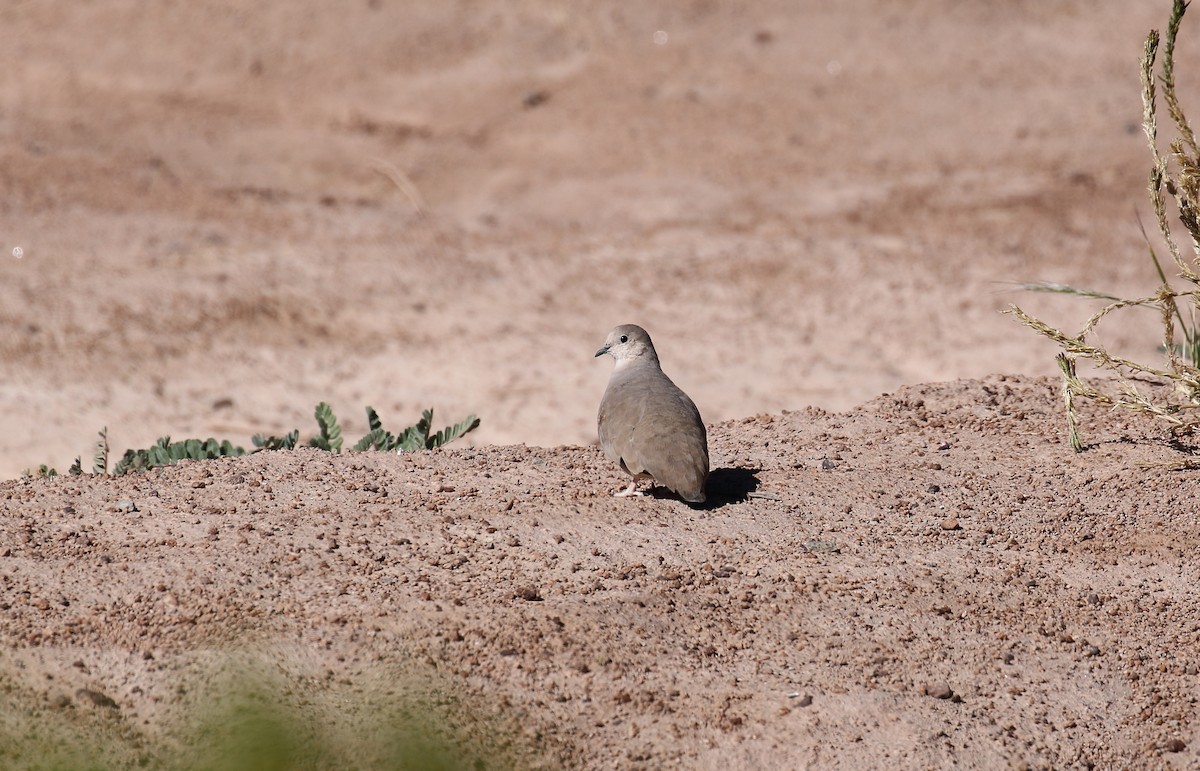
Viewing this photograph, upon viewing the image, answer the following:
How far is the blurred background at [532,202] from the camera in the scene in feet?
30.5

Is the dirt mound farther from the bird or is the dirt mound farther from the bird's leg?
the bird

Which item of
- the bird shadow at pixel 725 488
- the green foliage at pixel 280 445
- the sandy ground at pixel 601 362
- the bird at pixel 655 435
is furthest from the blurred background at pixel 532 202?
the bird shadow at pixel 725 488

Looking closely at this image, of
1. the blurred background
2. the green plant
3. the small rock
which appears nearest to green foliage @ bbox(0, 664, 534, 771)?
the green plant

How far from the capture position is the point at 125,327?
31.2 ft

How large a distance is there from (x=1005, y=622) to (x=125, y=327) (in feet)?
21.4

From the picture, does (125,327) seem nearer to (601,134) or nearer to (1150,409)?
(601,134)

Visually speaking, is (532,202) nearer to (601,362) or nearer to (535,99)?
(535,99)

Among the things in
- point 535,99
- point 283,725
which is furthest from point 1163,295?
point 535,99

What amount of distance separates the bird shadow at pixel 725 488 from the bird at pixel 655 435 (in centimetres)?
11

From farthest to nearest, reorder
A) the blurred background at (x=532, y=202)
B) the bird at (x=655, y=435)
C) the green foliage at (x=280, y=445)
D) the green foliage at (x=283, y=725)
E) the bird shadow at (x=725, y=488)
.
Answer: the blurred background at (x=532, y=202), the green foliage at (x=280, y=445), the bird shadow at (x=725, y=488), the bird at (x=655, y=435), the green foliage at (x=283, y=725)

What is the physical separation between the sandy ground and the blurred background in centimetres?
4

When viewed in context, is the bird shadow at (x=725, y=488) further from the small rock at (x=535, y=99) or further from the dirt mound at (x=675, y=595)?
the small rock at (x=535, y=99)

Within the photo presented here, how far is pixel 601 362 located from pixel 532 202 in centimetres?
231

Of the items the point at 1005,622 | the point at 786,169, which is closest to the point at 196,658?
the point at 1005,622
